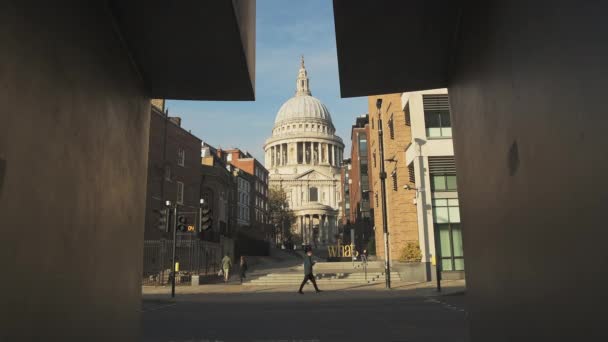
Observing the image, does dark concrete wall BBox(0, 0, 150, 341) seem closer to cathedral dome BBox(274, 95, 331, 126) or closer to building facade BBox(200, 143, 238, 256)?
building facade BBox(200, 143, 238, 256)

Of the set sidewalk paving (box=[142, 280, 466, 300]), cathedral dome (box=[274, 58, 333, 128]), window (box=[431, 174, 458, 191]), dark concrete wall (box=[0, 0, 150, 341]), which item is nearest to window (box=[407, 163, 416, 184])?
window (box=[431, 174, 458, 191])

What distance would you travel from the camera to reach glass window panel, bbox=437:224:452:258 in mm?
28875

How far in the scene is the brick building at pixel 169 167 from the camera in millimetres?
35812

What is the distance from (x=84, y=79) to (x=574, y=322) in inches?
141

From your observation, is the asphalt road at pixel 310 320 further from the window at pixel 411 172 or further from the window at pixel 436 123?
the window at pixel 411 172

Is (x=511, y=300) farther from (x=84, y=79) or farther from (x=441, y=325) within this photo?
(x=441, y=325)

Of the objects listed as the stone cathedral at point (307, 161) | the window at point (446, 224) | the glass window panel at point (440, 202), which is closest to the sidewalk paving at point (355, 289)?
the window at point (446, 224)

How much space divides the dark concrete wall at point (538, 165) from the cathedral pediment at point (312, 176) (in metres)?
135

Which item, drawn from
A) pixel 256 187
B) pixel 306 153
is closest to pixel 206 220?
pixel 256 187

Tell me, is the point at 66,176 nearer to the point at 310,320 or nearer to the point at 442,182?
the point at 310,320

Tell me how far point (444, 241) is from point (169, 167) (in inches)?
875

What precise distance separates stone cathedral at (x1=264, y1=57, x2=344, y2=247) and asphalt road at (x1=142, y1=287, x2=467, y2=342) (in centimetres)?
11153

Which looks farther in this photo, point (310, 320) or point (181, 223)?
point (181, 223)

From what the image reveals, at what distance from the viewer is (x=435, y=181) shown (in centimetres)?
2934
